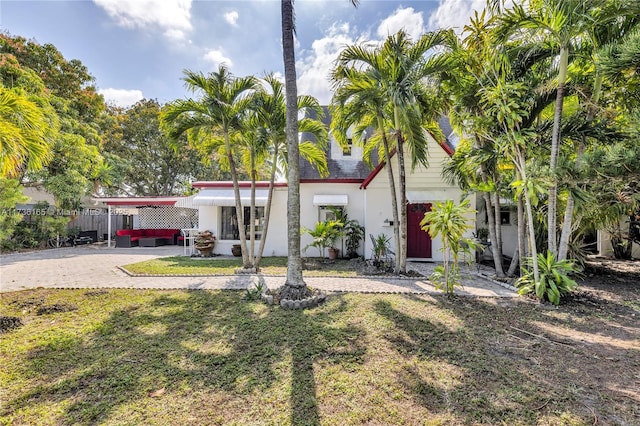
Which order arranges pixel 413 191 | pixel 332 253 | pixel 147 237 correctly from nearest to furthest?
pixel 413 191 < pixel 332 253 < pixel 147 237

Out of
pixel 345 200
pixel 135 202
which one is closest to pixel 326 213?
pixel 345 200

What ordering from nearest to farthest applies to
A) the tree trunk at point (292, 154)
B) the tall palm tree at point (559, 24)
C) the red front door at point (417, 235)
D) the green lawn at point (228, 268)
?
the tall palm tree at point (559, 24)
the tree trunk at point (292, 154)
the green lawn at point (228, 268)
the red front door at point (417, 235)

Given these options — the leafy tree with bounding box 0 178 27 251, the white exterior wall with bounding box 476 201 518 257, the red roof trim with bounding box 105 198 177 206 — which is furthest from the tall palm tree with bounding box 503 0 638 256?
the leafy tree with bounding box 0 178 27 251

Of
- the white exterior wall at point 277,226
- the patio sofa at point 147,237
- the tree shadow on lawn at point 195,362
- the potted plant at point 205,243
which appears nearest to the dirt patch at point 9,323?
the tree shadow on lawn at point 195,362

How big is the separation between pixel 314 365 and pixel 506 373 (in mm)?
3125

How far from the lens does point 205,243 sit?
668 inches

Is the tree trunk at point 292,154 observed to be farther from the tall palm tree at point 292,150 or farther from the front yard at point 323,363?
the front yard at point 323,363

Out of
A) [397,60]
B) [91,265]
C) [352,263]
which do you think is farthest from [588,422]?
[91,265]

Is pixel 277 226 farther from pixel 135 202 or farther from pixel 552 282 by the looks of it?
pixel 135 202

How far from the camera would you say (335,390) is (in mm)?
4113

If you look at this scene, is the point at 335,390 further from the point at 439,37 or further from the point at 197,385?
the point at 439,37

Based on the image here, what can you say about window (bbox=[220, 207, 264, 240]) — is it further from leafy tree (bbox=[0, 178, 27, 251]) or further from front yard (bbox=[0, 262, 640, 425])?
leafy tree (bbox=[0, 178, 27, 251])

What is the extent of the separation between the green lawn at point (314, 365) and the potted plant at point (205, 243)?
9.23 meters

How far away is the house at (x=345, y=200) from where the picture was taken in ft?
49.2
